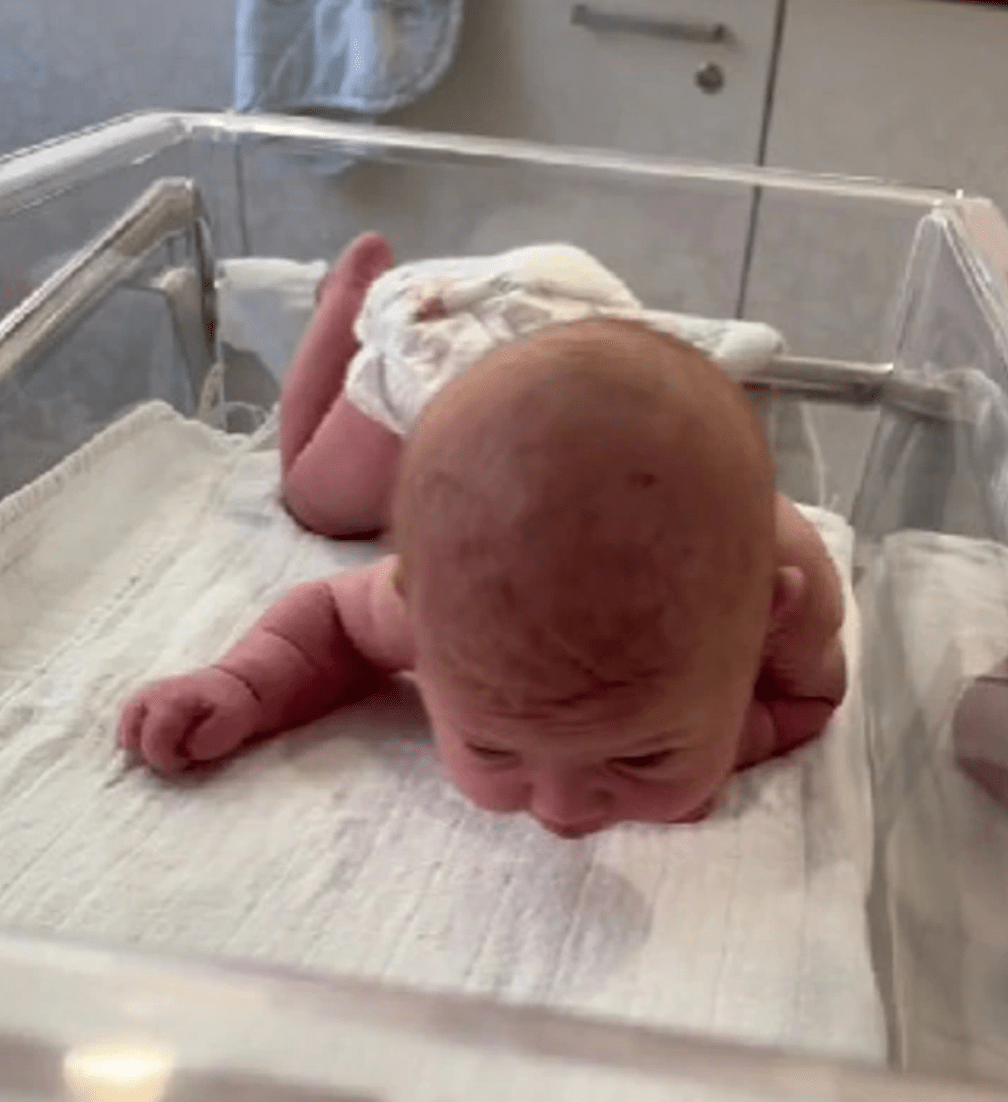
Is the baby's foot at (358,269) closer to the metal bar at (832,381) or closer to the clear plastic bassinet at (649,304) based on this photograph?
the clear plastic bassinet at (649,304)

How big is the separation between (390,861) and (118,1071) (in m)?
0.28

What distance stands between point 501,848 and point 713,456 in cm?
20

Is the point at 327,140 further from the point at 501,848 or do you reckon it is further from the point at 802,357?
the point at 501,848

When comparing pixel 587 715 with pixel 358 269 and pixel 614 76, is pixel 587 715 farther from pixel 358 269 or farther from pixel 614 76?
pixel 614 76

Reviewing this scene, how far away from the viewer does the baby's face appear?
45 centimetres

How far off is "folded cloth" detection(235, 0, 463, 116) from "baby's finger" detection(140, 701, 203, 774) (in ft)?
2.23

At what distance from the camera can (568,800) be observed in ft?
1.58

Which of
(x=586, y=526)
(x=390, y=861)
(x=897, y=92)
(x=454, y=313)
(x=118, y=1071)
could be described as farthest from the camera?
(x=897, y=92)

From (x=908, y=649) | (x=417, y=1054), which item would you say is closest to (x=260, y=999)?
(x=417, y=1054)

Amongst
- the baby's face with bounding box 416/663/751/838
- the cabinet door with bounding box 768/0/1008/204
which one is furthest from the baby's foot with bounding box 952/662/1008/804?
the cabinet door with bounding box 768/0/1008/204

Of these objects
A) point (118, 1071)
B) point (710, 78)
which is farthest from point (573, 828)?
point (710, 78)

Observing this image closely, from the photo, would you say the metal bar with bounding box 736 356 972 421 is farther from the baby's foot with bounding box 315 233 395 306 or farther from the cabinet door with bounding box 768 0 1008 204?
the cabinet door with bounding box 768 0 1008 204

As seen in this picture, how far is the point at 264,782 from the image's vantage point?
60cm

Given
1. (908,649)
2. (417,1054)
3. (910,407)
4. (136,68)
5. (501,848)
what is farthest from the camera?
(136,68)
